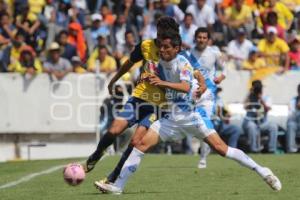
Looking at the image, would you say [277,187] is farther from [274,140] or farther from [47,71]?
[47,71]

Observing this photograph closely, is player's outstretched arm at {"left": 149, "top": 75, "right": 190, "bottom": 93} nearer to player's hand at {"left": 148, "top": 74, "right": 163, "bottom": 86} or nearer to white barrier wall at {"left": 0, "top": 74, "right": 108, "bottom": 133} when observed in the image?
player's hand at {"left": 148, "top": 74, "right": 163, "bottom": 86}

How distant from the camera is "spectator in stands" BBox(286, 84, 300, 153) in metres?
20.5

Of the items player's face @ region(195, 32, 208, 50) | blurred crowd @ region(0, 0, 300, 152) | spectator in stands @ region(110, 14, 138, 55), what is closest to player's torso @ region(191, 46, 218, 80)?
player's face @ region(195, 32, 208, 50)

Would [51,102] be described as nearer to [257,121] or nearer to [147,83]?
[257,121]

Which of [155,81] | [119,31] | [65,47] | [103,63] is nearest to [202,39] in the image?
[155,81]

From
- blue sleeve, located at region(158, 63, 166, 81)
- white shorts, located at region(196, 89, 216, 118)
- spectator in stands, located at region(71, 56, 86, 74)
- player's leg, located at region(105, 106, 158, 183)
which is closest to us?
blue sleeve, located at region(158, 63, 166, 81)

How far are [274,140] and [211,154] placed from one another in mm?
1317

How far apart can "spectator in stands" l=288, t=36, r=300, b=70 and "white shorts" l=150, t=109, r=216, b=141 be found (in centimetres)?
1120

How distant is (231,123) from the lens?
2078 cm

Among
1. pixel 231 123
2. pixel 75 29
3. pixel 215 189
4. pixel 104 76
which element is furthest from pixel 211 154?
pixel 215 189

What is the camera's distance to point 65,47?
72.7 feet

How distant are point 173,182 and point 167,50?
249cm

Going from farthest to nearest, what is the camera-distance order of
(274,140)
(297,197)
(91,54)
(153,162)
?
(91,54) < (274,140) < (153,162) < (297,197)

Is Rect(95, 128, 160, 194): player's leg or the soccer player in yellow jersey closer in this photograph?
Rect(95, 128, 160, 194): player's leg
